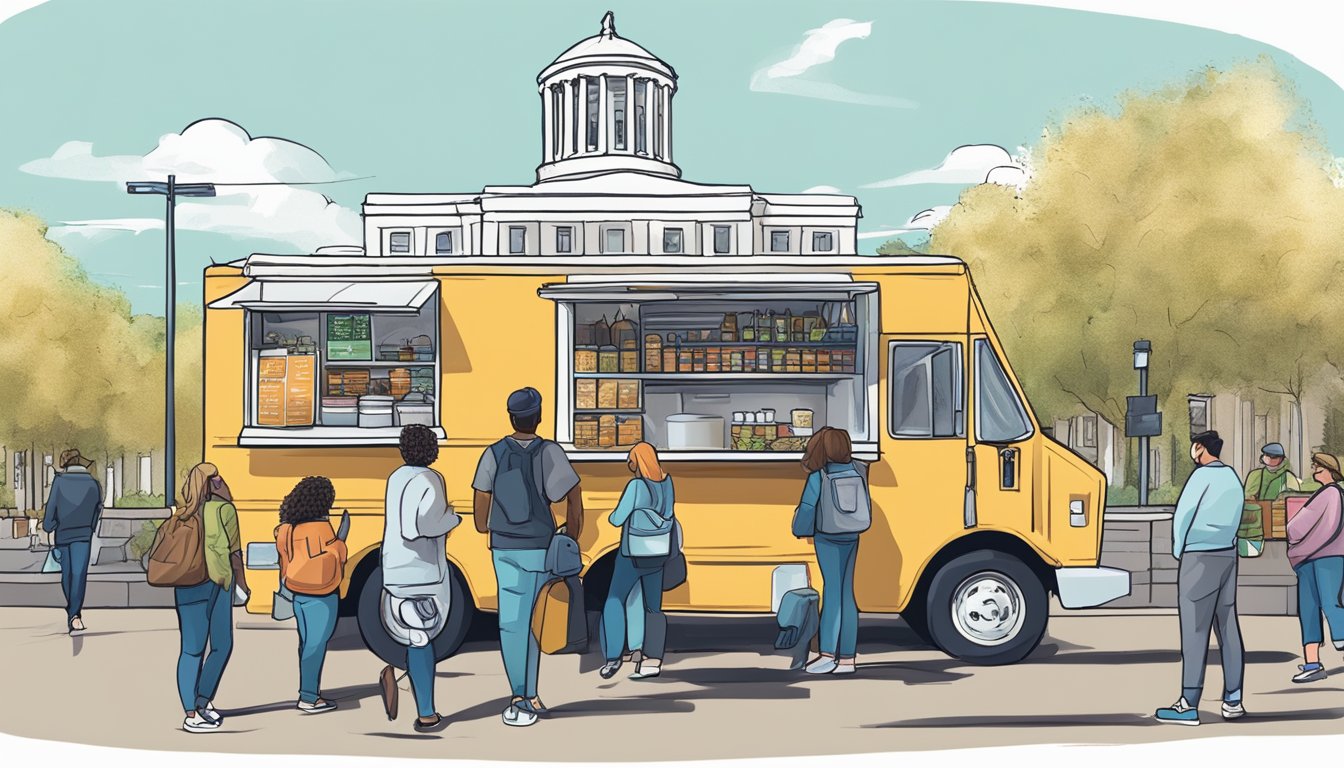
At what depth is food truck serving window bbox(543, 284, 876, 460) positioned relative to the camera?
895 cm

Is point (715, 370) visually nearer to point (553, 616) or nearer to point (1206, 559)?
point (553, 616)

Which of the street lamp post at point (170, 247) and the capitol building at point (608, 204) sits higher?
the capitol building at point (608, 204)

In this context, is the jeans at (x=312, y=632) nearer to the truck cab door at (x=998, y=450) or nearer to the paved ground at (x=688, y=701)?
the paved ground at (x=688, y=701)

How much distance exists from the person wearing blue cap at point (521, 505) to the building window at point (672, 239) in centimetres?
1376

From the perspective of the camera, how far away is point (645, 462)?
8.24 metres

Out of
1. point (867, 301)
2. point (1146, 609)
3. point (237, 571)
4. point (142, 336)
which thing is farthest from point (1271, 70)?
point (142, 336)

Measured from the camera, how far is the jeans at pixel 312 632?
23.8ft

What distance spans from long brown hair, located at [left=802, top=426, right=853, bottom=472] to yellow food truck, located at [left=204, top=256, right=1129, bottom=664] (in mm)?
574

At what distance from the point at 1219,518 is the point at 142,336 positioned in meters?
20.4

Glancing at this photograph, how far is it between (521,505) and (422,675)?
1.07 metres

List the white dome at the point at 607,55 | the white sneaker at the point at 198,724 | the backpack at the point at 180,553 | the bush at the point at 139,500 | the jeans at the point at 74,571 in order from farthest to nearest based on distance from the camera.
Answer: the bush at the point at 139,500 < the jeans at the point at 74,571 < the white dome at the point at 607,55 < the white sneaker at the point at 198,724 < the backpack at the point at 180,553

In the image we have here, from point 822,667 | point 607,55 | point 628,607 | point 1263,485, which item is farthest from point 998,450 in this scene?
point 607,55

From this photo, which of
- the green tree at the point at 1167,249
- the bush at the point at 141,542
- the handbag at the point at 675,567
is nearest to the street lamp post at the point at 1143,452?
the green tree at the point at 1167,249

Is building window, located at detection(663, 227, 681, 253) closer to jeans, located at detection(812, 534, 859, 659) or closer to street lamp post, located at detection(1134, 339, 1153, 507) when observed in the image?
street lamp post, located at detection(1134, 339, 1153, 507)
